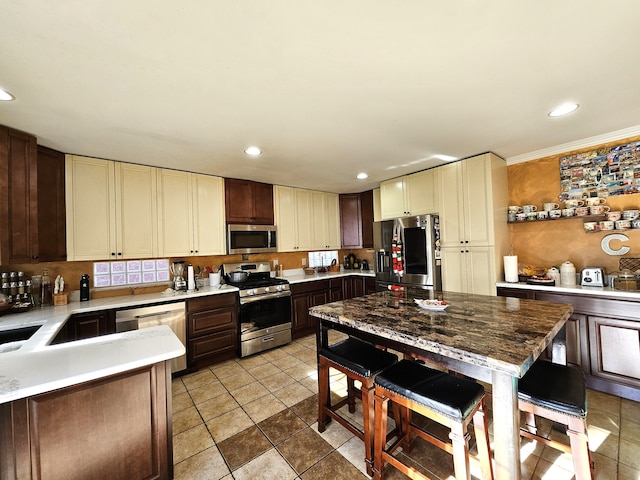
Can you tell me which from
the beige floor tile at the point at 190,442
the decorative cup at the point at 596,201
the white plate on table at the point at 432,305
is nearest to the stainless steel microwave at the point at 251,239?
the beige floor tile at the point at 190,442

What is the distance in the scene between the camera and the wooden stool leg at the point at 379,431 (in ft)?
4.79

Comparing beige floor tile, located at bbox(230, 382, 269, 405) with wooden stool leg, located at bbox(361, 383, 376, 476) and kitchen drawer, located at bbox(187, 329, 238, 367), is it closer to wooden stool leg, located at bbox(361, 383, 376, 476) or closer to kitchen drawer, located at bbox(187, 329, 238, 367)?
kitchen drawer, located at bbox(187, 329, 238, 367)

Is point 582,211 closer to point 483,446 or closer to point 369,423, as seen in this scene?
point 483,446

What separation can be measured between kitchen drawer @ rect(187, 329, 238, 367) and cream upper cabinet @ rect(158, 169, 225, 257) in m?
1.06

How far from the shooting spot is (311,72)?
1.52m

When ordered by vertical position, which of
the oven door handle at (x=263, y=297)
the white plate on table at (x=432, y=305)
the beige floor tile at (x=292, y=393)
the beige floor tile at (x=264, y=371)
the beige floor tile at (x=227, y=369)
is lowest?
the beige floor tile at (x=227, y=369)

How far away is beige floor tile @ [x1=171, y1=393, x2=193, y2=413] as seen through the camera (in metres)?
2.32

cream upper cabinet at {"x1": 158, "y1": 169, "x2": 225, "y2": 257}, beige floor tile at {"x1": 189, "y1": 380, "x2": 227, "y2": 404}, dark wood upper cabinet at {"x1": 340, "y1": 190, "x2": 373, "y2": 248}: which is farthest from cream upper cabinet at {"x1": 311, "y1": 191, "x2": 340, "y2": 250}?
beige floor tile at {"x1": 189, "y1": 380, "x2": 227, "y2": 404}

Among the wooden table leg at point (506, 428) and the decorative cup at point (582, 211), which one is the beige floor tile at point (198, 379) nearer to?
the wooden table leg at point (506, 428)

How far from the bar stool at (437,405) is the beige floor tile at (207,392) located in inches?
66.0

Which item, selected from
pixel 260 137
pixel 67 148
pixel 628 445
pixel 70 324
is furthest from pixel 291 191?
pixel 628 445

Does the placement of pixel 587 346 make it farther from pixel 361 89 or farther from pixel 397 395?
pixel 361 89

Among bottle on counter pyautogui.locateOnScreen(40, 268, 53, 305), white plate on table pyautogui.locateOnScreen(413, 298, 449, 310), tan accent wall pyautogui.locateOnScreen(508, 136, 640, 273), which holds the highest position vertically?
tan accent wall pyautogui.locateOnScreen(508, 136, 640, 273)

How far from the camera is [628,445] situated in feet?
5.65
